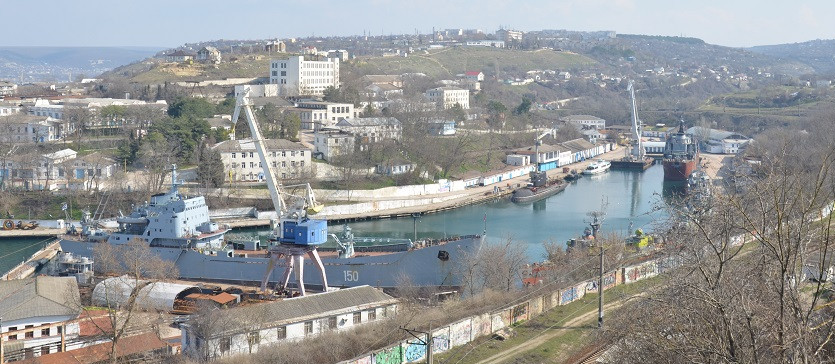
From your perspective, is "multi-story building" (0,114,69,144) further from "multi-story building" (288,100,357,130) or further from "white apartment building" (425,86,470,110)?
"white apartment building" (425,86,470,110)

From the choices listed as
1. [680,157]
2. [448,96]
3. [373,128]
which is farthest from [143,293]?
[448,96]

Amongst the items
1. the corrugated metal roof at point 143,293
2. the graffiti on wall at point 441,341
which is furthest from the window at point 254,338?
the corrugated metal roof at point 143,293

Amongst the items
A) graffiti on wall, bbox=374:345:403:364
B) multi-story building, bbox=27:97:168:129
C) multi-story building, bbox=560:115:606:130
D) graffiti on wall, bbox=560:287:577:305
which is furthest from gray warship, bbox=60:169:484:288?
multi-story building, bbox=560:115:606:130

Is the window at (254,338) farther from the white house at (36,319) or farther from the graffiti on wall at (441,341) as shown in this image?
the white house at (36,319)

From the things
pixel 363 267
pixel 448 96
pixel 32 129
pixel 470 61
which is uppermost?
pixel 470 61

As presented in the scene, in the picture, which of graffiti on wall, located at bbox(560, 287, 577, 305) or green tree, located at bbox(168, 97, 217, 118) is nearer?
graffiti on wall, located at bbox(560, 287, 577, 305)

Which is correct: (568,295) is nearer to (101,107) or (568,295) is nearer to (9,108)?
(101,107)
